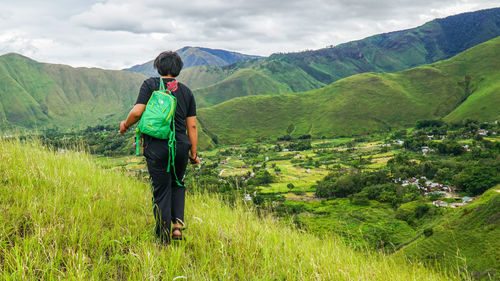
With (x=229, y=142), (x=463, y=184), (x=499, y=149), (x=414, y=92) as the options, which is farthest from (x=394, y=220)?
(x=414, y=92)

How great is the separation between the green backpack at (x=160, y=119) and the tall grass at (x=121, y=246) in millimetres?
1076

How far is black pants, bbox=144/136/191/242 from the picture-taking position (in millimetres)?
3734

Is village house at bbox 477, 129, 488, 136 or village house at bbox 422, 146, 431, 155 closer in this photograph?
village house at bbox 422, 146, 431, 155

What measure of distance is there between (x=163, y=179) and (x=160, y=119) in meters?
0.86

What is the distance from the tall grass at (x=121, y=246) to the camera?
2.60 meters

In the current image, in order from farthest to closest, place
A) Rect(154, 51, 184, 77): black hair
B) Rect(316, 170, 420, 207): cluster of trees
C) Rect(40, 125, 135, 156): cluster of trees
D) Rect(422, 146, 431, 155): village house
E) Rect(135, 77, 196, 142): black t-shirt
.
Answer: Rect(422, 146, 431, 155): village house < Rect(316, 170, 420, 207): cluster of trees < Rect(40, 125, 135, 156): cluster of trees < Rect(154, 51, 184, 77): black hair < Rect(135, 77, 196, 142): black t-shirt

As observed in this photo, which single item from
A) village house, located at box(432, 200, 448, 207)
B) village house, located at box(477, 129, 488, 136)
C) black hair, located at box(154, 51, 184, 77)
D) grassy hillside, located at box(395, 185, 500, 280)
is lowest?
village house, located at box(432, 200, 448, 207)

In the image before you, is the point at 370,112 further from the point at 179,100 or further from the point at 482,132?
the point at 179,100

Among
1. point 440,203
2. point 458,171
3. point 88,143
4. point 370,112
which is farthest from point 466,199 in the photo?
point 370,112

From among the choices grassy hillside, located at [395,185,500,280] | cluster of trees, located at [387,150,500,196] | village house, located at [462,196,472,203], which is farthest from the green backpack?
cluster of trees, located at [387,150,500,196]

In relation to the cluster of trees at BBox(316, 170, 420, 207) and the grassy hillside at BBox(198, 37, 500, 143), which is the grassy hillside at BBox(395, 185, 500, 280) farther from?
the grassy hillside at BBox(198, 37, 500, 143)

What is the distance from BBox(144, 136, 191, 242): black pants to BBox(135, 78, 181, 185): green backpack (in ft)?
0.34

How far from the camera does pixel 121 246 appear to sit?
3.19 metres

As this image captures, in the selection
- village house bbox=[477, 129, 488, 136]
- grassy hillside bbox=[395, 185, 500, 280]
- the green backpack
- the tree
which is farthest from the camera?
the tree
